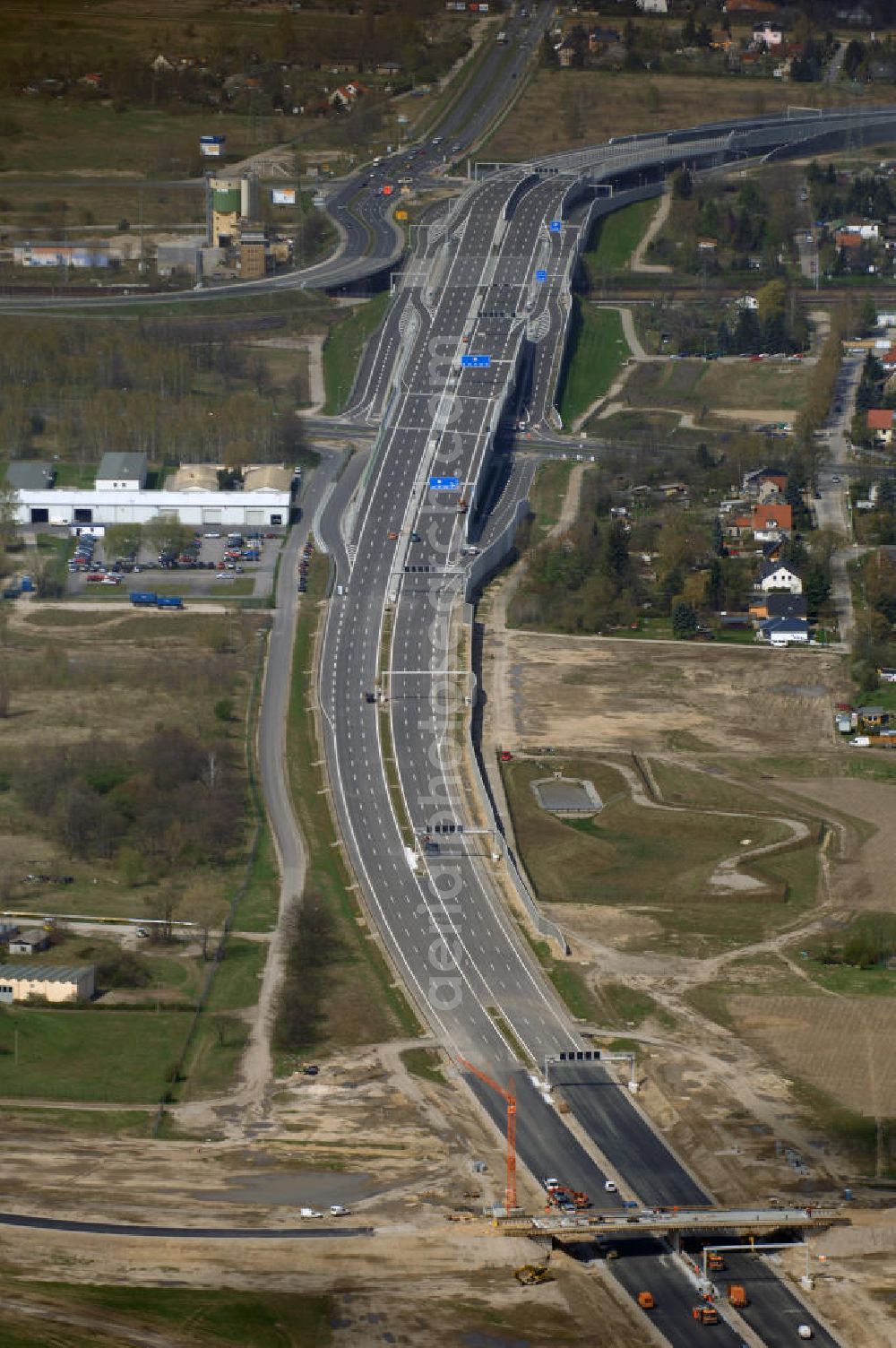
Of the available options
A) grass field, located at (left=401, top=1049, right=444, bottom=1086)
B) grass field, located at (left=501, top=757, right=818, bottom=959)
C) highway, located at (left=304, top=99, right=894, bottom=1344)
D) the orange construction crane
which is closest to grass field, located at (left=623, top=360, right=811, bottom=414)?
highway, located at (left=304, top=99, right=894, bottom=1344)

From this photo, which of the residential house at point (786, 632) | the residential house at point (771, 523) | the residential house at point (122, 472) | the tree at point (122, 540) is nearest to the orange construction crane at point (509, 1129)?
the residential house at point (786, 632)

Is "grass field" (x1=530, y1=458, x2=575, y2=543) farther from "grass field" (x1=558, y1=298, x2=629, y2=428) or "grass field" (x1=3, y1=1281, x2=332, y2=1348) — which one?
"grass field" (x1=3, y1=1281, x2=332, y2=1348)

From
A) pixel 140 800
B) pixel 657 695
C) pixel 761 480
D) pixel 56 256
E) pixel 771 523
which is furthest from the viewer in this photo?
pixel 56 256

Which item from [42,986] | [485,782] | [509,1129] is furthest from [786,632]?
[509,1129]

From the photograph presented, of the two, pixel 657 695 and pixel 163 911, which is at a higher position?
pixel 657 695

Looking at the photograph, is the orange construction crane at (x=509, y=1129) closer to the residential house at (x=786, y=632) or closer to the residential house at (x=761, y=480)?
the residential house at (x=786, y=632)

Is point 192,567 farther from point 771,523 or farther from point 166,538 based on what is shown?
point 771,523
